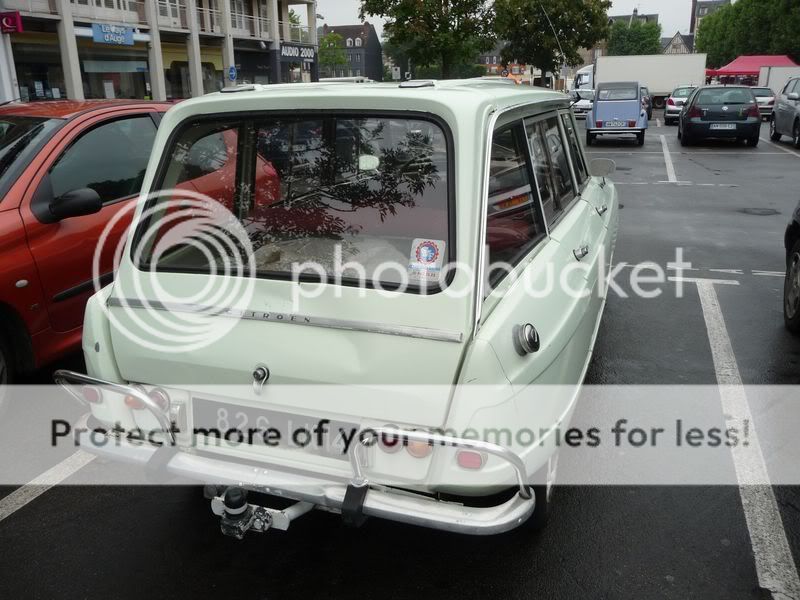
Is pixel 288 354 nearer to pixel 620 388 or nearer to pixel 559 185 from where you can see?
pixel 559 185

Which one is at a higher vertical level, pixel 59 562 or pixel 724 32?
pixel 724 32

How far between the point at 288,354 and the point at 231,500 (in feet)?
1.83

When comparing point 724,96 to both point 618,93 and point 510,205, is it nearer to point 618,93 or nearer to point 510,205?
point 618,93

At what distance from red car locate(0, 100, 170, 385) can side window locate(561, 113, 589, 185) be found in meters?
3.05

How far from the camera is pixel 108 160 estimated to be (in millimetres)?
5121

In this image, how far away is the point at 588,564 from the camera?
3.01m

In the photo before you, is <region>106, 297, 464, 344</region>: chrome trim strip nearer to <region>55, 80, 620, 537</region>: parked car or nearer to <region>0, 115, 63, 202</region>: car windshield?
<region>55, 80, 620, 537</region>: parked car

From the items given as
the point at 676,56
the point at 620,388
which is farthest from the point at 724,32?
the point at 620,388

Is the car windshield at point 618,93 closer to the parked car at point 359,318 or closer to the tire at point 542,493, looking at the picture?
the parked car at point 359,318

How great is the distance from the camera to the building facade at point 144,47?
85.8 ft

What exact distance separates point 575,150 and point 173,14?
34.9 meters

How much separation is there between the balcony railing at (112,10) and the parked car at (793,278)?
29.3 metres

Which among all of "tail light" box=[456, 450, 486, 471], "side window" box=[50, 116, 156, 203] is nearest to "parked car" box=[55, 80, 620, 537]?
"tail light" box=[456, 450, 486, 471]

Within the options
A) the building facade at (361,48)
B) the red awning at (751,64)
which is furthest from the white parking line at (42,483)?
the building facade at (361,48)
